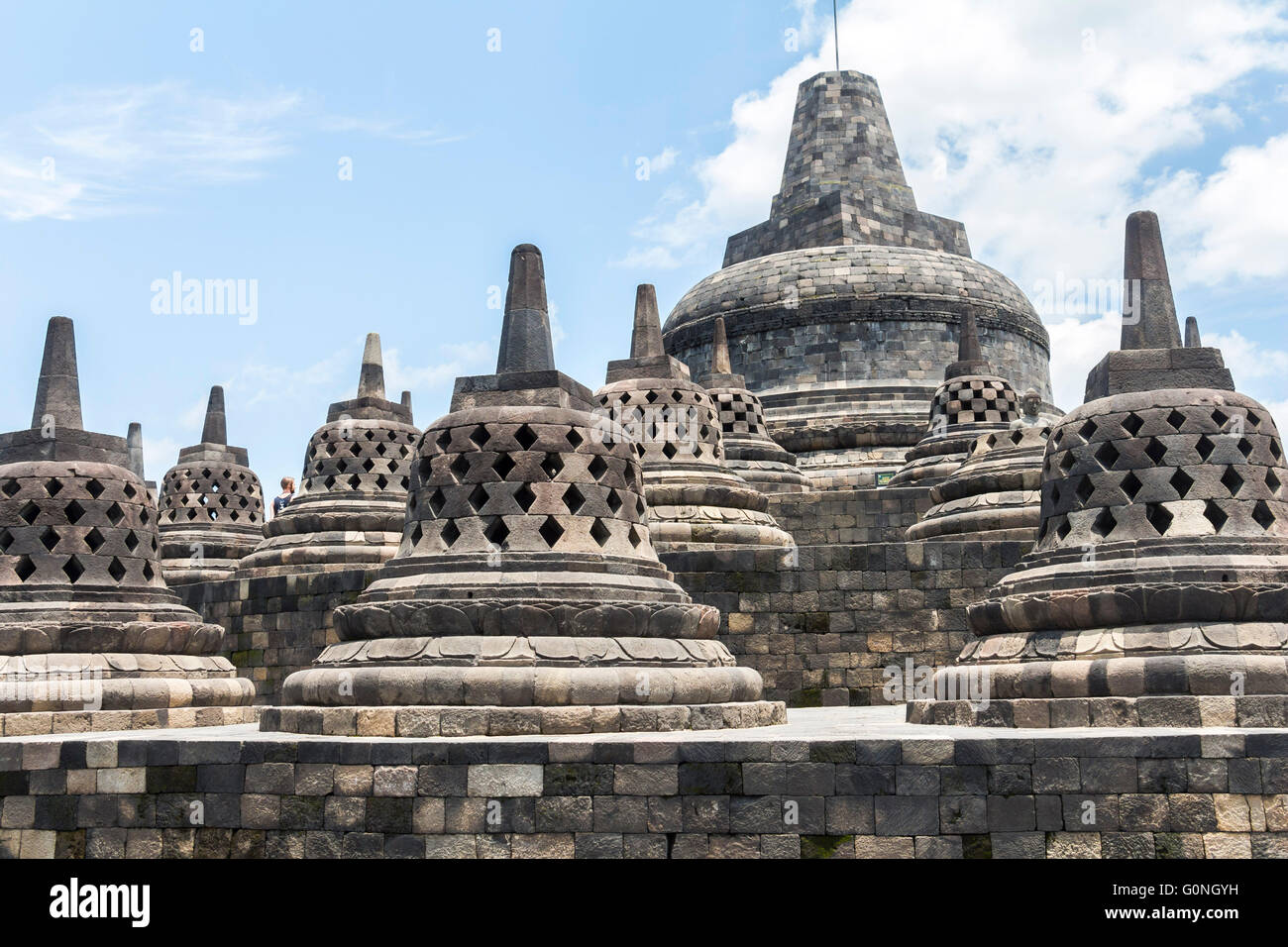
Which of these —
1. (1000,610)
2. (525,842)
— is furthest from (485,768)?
(1000,610)

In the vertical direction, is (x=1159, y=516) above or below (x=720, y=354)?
below

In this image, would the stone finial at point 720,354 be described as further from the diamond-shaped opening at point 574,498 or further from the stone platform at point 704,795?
the stone platform at point 704,795

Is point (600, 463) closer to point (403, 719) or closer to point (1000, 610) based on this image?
point (403, 719)

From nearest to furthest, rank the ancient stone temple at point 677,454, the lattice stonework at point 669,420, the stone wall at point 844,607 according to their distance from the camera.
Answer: the stone wall at point 844,607, the ancient stone temple at point 677,454, the lattice stonework at point 669,420

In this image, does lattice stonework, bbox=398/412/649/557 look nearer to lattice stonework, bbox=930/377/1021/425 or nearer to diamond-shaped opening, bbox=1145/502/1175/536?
diamond-shaped opening, bbox=1145/502/1175/536

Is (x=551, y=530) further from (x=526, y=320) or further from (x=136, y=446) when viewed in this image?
(x=136, y=446)

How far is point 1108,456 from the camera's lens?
8.70m

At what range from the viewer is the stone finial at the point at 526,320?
368 inches

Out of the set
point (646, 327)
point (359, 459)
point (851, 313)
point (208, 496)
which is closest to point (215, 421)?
point (208, 496)

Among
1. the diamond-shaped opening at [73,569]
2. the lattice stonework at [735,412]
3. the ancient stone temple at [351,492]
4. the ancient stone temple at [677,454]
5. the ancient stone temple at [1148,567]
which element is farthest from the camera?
the lattice stonework at [735,412]

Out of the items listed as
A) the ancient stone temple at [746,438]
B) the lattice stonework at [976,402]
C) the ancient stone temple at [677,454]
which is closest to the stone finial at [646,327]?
the ancient stone temple at [677,454]

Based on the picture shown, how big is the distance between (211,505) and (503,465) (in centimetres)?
1299

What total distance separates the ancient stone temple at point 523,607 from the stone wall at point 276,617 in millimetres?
4586

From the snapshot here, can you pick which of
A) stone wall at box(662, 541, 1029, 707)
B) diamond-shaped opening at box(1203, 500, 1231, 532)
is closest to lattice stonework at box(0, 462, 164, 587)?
stone wall at box(662, 541, 1029, 707)
